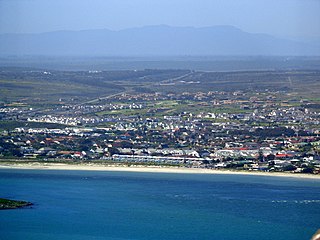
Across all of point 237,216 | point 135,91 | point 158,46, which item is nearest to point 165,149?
point 237,216

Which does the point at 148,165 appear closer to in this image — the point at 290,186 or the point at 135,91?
the point at 290,186

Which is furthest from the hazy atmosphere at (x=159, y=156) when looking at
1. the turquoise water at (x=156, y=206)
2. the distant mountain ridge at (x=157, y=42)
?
the distant mountain ridge at (x=157, y=42)

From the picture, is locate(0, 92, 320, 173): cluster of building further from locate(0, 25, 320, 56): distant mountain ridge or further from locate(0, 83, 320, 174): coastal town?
locate(0, 25, 320, 56): distant mountain ridge

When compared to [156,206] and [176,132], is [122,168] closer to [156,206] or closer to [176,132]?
[156,206]

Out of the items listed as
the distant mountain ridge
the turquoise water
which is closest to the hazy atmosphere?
the turquoise water

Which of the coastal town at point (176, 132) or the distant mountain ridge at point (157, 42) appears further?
the distant mountain ridge at point (157, 42)

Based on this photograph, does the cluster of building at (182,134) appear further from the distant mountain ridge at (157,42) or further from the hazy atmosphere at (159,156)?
the distant mountain ridge at (157,42)
